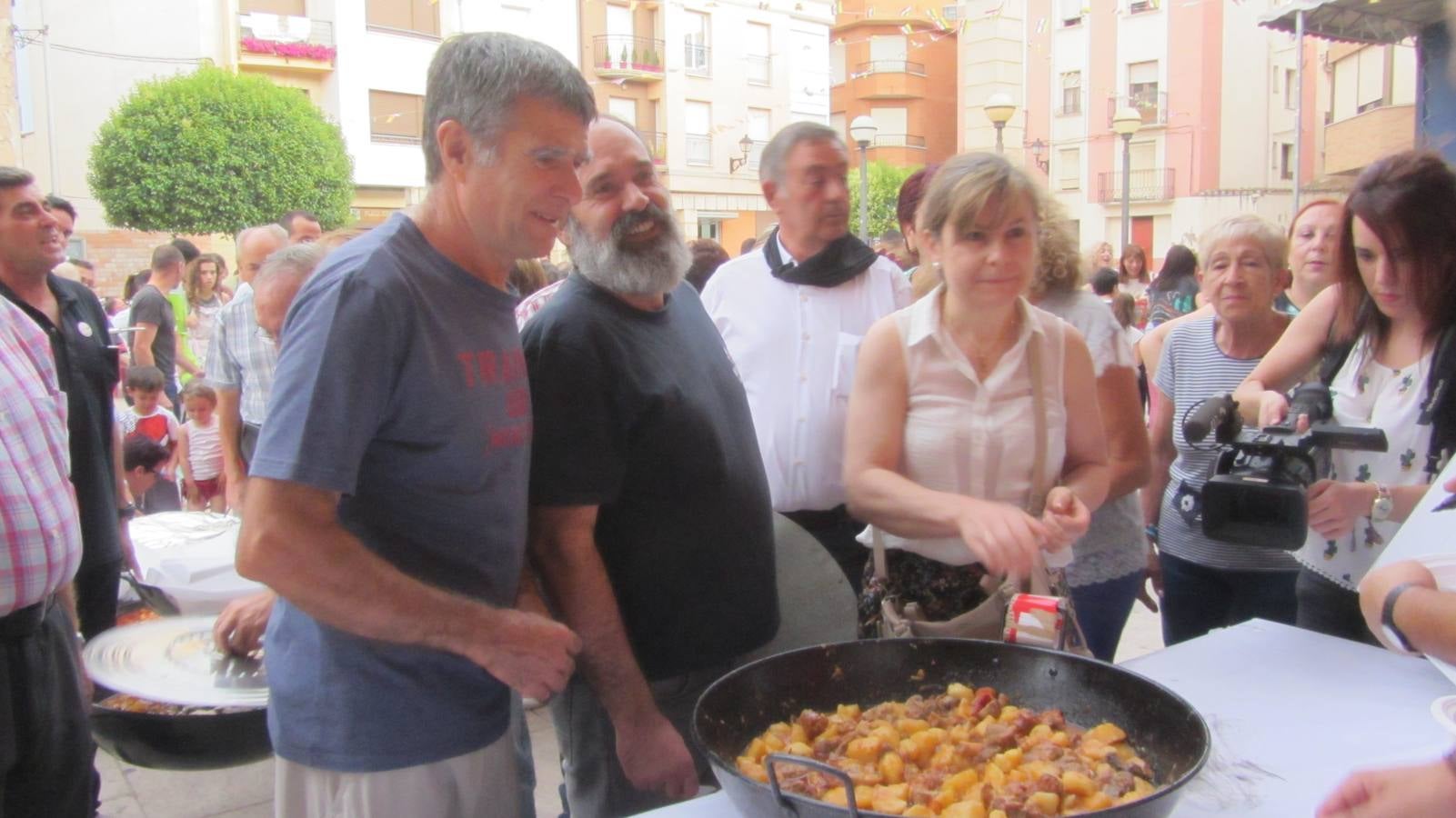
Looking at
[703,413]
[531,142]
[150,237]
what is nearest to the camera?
[531,142]

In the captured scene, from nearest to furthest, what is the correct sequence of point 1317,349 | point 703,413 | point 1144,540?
point 703,413
point 1317,349
point 1144,540

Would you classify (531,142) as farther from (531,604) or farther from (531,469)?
(531,604)

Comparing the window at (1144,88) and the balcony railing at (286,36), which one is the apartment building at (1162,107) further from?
the balcony railing at (286,36)

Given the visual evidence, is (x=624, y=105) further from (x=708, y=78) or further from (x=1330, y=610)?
(x=1330, y=610)

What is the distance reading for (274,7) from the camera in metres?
21.3

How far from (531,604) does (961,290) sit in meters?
0.93

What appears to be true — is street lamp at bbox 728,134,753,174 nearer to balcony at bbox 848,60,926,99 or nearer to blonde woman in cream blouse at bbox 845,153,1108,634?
balcony at bbox 848,60,926,99

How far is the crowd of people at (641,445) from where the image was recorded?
4.36 feet

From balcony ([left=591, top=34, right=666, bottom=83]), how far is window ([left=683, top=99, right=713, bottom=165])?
1256 mm

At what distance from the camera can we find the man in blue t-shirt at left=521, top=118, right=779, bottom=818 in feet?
5.35

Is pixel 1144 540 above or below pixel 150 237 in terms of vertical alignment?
below

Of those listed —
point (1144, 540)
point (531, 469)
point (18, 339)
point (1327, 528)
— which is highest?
point (18, 339)

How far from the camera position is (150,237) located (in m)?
21.1

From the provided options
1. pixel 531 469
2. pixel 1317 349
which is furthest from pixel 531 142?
pixel 1317 349
